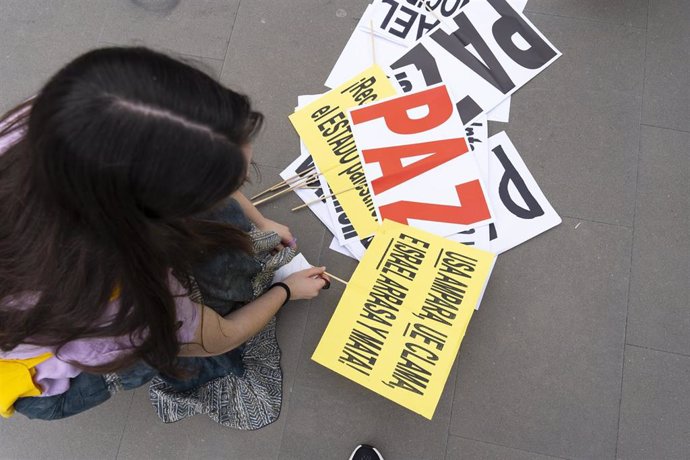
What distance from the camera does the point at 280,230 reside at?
1.19 metres

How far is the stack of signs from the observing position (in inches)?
44.8

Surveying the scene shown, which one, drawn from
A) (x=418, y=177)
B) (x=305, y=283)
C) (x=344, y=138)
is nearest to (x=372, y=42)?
(x=344, y=138)

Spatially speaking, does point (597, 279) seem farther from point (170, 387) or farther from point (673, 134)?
point (170, 387)

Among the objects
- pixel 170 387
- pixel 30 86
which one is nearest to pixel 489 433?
pixel 170 387

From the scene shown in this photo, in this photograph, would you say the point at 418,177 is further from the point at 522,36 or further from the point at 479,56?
the point at 522,36

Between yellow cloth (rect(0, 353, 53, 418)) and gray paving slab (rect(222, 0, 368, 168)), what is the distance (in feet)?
2.48

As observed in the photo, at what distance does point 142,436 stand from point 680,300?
127 cm

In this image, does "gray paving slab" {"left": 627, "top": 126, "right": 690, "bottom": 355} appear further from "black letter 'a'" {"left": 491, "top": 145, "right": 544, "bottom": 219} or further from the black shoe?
the black shoe

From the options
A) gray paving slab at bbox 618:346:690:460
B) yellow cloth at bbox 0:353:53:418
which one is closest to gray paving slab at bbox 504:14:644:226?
gray paving slab at bbox 618:346:690:460

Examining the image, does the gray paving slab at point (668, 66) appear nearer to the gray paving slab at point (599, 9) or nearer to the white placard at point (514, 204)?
the gray paving slab at point (599, 9)

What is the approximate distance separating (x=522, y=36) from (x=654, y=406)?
939 millimetres

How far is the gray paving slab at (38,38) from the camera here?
148 cm

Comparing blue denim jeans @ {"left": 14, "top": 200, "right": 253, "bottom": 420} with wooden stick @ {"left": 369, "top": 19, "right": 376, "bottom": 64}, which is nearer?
blue denim jeans @ {"left": 14, "top": 200, "right": 253, "bottom": 420}

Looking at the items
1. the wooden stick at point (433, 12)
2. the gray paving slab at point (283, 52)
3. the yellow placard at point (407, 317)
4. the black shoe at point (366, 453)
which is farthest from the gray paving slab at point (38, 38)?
the black shoe at point (366, 453)
